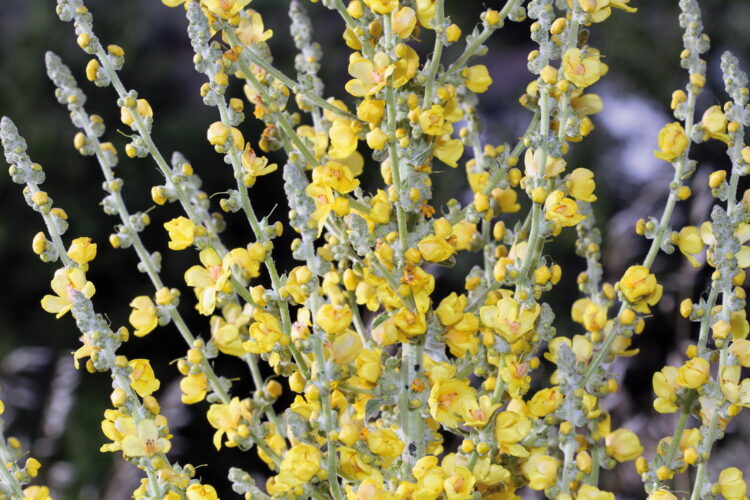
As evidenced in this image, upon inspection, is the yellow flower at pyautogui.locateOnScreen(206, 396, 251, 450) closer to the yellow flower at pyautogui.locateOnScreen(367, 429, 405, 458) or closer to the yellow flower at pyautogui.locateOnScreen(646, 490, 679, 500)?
the yellow flower at pyautogui.locateOnScreen(367, 429, 405, 458)

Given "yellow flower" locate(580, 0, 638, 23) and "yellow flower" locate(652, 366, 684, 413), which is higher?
"yellow flower" locate(580, 0, 638, 23)

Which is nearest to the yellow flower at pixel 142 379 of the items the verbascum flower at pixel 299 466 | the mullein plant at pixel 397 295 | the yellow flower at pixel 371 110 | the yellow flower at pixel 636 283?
the mullein plant at pixel 397 295

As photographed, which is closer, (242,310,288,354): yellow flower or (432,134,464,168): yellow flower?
(242,310,288,354): yellow flower

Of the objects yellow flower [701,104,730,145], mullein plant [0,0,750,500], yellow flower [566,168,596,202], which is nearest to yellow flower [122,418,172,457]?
mullein plant [0,0,750,500]

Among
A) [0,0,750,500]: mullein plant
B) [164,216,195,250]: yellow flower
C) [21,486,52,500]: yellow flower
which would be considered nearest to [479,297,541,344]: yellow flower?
[0,0,750,500]: mullein plant

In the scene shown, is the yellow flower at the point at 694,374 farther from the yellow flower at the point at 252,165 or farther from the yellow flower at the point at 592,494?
the yellow flower at the point at 252,165

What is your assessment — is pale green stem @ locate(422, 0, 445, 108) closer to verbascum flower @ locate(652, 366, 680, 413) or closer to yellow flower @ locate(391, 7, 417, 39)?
yellow flower @ locate(391, 7, 417, 39)

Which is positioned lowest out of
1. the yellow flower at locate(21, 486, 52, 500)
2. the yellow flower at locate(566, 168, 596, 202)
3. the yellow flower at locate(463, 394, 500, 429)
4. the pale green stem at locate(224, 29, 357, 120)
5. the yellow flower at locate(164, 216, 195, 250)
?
the yellow flower at locate(21, 486, 52, 500)
